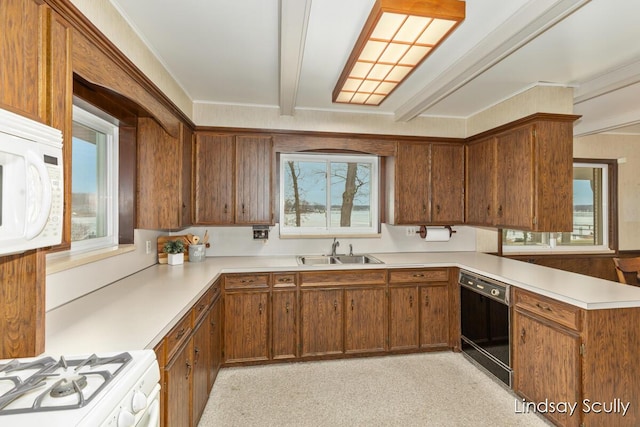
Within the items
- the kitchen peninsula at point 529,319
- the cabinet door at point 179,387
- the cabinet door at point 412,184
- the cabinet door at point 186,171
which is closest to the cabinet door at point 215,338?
the kitchen peninsula at point 529,319

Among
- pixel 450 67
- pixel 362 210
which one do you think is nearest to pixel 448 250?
pixel 362 210

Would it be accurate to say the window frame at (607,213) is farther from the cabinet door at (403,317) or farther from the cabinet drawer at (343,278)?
the cabinet drawer at (343,278)

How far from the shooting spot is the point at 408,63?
230 cm

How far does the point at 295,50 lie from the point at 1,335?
2.02 meters

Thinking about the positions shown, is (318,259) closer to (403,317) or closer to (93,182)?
(403,317)

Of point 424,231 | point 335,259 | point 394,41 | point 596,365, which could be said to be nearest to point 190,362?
point 335,259

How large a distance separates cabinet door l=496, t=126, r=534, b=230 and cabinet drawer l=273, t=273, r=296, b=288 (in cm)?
209

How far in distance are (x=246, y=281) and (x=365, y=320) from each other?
119 centimetres

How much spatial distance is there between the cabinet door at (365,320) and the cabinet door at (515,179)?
1.39 meters

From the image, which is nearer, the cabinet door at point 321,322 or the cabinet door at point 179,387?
the cabinet door at point 179,387

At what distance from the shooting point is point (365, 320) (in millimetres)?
3064

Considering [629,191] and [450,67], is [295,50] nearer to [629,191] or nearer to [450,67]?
[450,67]

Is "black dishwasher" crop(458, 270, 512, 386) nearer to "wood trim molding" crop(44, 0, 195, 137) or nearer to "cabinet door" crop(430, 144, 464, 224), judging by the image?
"cabinet door" crop(430, 144, 464, 224)

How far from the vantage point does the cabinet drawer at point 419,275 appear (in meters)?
3.11
